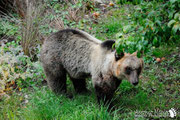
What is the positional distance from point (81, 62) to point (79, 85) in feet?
2.29

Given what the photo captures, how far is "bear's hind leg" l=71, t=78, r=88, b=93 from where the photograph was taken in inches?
224

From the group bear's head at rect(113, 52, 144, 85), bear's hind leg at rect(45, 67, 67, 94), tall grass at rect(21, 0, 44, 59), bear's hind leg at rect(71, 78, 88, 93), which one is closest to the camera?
bear's head at rect(113, 52, 144, 85)

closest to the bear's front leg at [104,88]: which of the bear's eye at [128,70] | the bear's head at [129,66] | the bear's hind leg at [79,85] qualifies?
the bear's head at [129,66]

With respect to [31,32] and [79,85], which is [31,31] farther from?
[79,85]

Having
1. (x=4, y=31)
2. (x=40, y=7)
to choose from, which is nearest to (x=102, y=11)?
(x=40, y=7)

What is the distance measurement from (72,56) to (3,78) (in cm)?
158

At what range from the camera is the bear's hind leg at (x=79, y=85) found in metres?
5.70

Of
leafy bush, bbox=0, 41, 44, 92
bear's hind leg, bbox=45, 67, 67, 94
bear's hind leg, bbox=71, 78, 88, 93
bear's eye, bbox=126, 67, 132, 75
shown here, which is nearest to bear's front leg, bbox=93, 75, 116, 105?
bear's eye, bbox=126, 67, 132, 75

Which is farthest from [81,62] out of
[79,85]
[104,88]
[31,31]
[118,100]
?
[31,31]

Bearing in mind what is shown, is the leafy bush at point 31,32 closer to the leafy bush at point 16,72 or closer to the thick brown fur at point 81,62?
the leafy bush at point 16,72

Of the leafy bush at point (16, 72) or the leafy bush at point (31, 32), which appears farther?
the leafy bush at point (31, 32)

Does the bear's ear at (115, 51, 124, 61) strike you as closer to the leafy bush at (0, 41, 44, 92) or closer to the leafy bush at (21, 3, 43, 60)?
the leafy bush at (0, 41, 44, 92)

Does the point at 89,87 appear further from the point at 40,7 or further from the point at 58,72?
the point at 40,7

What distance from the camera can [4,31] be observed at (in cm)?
775
